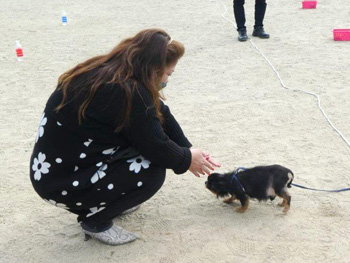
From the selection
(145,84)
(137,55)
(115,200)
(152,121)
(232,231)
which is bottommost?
(232,231)

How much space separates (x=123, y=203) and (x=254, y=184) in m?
0.88

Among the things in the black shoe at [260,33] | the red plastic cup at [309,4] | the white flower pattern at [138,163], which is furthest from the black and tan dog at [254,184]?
the red plastic cup at [309,4]

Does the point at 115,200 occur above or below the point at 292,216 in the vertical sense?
above

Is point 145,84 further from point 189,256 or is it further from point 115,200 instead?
point 189,256

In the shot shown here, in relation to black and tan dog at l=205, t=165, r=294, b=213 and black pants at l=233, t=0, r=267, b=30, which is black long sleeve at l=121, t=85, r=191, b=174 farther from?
black pants at l=233, t=0, r=267, b=30

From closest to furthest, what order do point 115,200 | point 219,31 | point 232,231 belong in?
1. point 115,200
2. point 232,231
3. point 219,31

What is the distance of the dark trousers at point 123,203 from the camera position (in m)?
2.75

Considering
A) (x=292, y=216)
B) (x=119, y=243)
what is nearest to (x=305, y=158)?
(x=292, y=216)

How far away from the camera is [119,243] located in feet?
9.56

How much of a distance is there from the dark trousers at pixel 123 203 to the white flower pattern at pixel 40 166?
420mm

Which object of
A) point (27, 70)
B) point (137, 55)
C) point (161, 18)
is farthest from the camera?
point (161, 18)

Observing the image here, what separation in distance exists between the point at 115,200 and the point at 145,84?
2.45 ft

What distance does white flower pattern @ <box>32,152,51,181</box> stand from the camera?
261cm

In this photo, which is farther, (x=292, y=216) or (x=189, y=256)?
(x=292, y=216)
